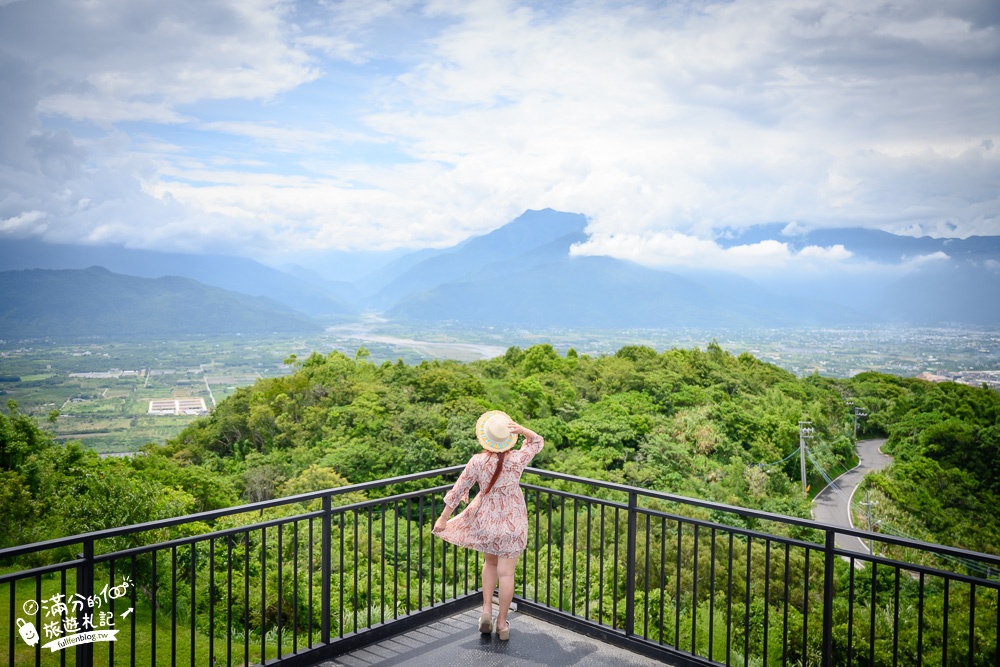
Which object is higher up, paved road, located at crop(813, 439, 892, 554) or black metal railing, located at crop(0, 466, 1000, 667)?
black metal railing, located at crop(0, 466, 1000, 667)

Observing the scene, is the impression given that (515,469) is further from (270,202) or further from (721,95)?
(270,202)

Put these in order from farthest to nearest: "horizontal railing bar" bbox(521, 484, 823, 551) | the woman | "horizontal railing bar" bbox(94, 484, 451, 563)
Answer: the woman
"horizontal railing bar" bbox(521, 484, 823, 551)
"horizontal railing bar" bbox(94, 484, 451, 563)

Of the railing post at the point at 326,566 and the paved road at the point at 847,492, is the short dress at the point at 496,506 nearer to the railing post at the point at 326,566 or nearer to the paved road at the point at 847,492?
the railing post at the point at 326,566

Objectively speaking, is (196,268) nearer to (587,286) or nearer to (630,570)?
(587,286)

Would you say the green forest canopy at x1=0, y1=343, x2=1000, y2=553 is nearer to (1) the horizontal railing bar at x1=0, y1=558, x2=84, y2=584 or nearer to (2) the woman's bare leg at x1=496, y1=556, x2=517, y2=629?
(2) the woman's bare leg at x1=496, y1=556, x2=517, y2=629

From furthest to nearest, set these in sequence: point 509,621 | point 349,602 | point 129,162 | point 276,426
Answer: point 129,162
point 276,426
point 349,602
point 509,621

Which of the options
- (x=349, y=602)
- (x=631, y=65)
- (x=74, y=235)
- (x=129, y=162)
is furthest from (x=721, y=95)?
(x=74, y=235)

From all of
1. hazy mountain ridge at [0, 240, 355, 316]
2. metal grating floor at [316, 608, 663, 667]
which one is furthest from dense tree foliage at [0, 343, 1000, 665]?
hazy mountain ridge at [0, 240, 355, 316]

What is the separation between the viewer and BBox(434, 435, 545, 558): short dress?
11.6ft

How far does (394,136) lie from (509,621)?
171 ft

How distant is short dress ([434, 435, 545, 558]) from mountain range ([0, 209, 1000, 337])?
199 feet

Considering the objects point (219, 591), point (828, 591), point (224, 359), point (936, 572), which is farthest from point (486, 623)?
point (224, 359)

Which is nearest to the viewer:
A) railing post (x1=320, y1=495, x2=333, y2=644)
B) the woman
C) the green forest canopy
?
railing post (x1=320, y1=495, x2=333, y2=644)

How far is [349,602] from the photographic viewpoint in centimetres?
1295
